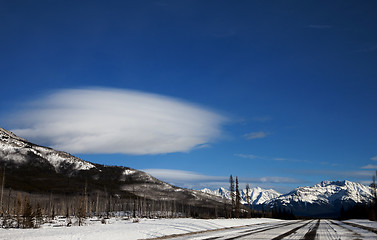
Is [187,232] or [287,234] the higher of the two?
[287,234]

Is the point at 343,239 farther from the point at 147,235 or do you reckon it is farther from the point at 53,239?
the point at 53,239

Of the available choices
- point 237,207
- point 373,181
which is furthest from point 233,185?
point 373,181

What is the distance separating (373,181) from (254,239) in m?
130

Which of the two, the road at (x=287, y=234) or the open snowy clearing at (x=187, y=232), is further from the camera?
the open snowy clearing at (x=187, y=232)

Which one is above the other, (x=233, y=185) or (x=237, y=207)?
(x=233, y=185)

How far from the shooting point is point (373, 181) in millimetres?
138625

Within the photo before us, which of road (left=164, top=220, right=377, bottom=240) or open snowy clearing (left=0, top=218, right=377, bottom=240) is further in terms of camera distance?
open snowy clearing (left=0, top=218, right=377, bottom=240)

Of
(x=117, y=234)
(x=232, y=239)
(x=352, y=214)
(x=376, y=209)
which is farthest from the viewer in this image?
(x=352, y=214)

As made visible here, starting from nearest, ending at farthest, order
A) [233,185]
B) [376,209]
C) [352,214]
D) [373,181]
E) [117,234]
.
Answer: [117,234], [376,209], [373,181], [233,185], [352,214]

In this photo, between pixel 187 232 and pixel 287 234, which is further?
pixel 187 232

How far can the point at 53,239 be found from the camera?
30.3 metres

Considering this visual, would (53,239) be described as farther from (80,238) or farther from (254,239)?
(254,239)

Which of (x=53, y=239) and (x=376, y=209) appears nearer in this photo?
(x=53, y=239)

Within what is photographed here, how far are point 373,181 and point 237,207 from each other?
54743 millimetres
